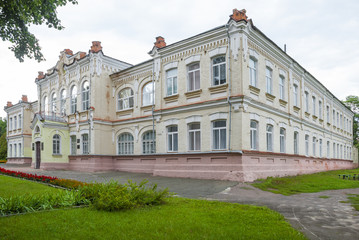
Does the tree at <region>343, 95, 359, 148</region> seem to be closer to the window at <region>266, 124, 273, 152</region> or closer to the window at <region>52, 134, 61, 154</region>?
the window at <region>266, 124, 273, 152</region>

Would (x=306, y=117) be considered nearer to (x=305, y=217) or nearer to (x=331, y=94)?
(x=331, y=94)

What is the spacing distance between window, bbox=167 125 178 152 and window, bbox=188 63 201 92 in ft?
9.08

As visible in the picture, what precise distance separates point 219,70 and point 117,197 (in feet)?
37.2

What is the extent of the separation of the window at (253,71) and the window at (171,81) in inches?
193

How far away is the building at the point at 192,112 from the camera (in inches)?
644

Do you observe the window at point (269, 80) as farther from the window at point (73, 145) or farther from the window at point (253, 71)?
the window at point (73, 145)

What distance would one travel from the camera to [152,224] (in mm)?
6367

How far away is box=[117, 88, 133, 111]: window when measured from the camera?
23375mm

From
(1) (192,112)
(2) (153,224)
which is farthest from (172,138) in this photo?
(2) (153,224)

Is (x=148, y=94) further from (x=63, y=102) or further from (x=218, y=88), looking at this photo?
(x=63, y=102)

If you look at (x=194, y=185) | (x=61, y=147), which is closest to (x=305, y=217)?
(x=194, y=185)

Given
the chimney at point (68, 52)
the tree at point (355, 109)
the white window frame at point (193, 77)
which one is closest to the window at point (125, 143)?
the white window frame at point (193, 77)

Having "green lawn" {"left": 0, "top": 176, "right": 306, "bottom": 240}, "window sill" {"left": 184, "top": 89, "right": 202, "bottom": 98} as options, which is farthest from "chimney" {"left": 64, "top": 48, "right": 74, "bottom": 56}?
"green lawn" {"left": 0, "top": 176, "right": 306, "bottom": 240}

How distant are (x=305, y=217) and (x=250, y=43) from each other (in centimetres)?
1182
